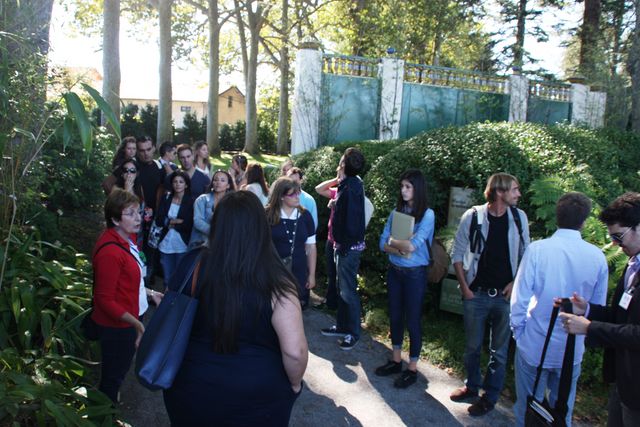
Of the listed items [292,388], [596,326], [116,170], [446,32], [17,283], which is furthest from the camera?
[446,32]

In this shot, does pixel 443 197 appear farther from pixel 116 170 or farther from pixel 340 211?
pixel 116 170

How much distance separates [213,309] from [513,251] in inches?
115

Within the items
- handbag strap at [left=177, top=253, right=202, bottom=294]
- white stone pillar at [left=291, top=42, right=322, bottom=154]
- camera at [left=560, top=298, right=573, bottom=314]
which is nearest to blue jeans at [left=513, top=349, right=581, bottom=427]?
camera at [left=560, top=298, right=573, bottom=314]

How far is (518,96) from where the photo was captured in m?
15.1

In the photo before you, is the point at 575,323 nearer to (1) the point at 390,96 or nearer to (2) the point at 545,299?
(2) the point at 545,299

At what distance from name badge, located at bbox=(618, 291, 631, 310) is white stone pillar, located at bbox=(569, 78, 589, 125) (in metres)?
14.6

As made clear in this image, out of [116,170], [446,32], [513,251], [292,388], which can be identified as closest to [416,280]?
[513,251]

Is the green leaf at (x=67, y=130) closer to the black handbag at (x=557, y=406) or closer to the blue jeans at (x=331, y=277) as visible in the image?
the black handbag at (x=557, y=406)

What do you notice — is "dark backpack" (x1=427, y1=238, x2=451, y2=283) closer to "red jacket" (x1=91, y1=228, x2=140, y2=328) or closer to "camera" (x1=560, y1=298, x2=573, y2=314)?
"camera" (x1=560, y1=298, x2=573, y2=314)

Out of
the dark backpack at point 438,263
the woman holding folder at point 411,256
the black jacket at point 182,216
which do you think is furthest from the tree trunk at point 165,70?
the woman holding folder at point 411,256

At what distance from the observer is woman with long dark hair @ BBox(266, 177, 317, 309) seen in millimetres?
5344

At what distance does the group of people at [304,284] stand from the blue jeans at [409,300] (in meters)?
0.01

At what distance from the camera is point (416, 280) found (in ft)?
16.9

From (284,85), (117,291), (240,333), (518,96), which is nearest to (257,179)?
(117,291)
